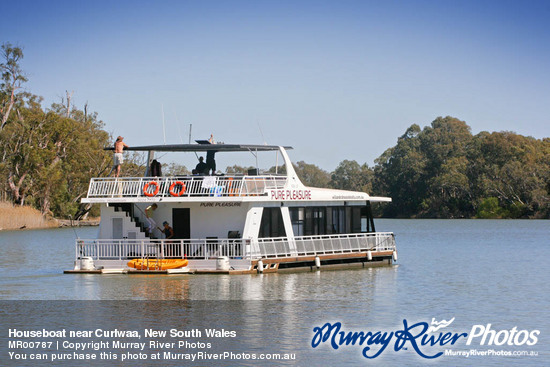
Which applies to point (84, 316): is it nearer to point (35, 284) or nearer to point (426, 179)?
point (35, 284)

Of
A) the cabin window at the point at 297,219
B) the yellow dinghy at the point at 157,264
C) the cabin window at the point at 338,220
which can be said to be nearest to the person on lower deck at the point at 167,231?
the yellow dinghy at the point at 157,264

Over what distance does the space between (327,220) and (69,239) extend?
37331 millimetres

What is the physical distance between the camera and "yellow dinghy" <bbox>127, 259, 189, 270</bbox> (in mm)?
27672

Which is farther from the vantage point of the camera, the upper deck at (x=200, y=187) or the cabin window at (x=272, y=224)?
the cabin window at (x=272, y=224)

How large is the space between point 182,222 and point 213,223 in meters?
1.18

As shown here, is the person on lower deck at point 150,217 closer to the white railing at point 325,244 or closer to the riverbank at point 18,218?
the white railing at point 325,244

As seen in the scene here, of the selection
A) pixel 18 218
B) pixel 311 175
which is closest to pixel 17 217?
pixel 18 218

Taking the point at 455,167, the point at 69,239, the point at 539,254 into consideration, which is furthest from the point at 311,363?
the point at 455,167

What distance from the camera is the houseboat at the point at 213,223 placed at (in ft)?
92.9

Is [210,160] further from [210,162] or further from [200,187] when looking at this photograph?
[200,187]

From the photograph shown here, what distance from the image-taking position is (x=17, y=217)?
7250cm

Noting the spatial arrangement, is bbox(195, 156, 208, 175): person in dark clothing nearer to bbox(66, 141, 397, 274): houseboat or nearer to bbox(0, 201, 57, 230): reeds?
bbox(66, 141, 397, 274): houseboat

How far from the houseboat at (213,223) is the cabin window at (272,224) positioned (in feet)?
0.12

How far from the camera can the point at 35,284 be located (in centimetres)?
2939
